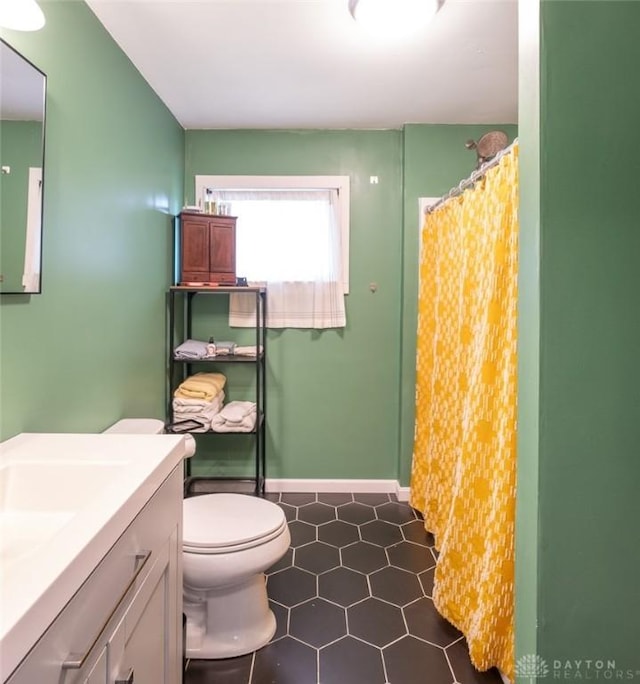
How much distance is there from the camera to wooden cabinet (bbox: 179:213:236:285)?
8.20ft

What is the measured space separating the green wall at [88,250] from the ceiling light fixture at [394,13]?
1.03 meters

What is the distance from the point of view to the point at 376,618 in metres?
1.71

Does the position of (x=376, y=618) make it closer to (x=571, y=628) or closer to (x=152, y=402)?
(x=571, y=628)

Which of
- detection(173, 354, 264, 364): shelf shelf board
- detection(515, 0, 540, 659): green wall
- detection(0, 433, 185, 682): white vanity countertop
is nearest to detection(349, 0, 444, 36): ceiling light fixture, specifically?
detection(515, 0, 540, 659): green wall

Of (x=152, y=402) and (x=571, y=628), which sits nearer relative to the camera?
(x=571, y=628)

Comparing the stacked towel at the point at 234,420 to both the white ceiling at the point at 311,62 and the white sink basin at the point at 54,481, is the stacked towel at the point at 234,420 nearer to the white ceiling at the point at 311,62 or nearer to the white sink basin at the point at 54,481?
the white sink basin at the point at 54,481

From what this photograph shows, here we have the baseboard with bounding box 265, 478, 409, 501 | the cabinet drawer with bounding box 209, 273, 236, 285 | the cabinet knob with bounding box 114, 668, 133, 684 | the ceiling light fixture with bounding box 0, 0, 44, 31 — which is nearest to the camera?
the cabinet knob with bounding box 114, 668, 133, 684

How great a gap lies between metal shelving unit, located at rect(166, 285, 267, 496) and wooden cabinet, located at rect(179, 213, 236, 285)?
10 centimetres

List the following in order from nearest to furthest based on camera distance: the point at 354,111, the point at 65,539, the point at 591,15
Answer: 1. the point at 65,539
2. the point at 591,15
3. the point at 354,111

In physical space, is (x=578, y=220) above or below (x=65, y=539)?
above

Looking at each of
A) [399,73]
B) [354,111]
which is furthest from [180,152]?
[399,73]

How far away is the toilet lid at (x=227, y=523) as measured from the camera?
146cm

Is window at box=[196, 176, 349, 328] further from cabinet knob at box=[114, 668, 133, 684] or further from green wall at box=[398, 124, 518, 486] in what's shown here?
cabinet knob at box=[114, 668, 133, 684]

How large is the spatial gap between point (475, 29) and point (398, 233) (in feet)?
3.89
